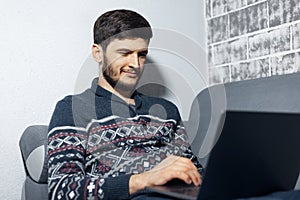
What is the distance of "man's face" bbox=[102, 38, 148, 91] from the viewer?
5.12 feet

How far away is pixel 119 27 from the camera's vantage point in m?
1.55

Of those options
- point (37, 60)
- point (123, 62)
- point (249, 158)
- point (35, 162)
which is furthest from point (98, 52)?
point (249, 158)

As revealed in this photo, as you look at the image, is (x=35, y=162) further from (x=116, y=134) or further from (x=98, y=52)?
(x=98, y=52)

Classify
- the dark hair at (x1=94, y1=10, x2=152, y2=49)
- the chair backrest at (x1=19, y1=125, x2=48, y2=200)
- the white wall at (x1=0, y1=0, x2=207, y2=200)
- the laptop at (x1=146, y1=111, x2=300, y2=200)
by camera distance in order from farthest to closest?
the white wall at (x1=0, y1=0, x2=207, y2=200)
the dark hair at (x1=94, y1=10, x2=152, y2=49)
the chair backrest at (x1=19, y1=125, x2=48, y2=200)
the laptop at (x1=146, y1=111, x2=300, y2=200)

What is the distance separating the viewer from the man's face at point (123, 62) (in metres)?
1.56

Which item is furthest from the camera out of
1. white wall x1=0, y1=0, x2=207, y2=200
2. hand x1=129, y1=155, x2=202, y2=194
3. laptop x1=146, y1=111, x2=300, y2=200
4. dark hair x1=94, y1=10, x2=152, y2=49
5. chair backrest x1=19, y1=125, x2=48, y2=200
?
white wall x1=0, y1=0, x2=207, y2=200

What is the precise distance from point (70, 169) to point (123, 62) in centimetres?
45

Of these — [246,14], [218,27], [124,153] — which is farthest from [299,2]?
[124,153]

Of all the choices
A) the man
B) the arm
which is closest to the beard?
the man

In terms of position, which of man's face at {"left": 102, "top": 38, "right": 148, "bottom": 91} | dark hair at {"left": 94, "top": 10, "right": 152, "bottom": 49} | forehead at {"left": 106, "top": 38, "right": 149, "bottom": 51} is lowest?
man's face at {"left": 102, "top": 38, "right": 148, "bottom": 91}

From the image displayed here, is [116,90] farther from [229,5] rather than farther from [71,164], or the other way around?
[229,5]

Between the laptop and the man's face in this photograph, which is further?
the man's face

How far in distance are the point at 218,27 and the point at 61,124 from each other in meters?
1.00

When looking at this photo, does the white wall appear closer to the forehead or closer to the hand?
the forehead
